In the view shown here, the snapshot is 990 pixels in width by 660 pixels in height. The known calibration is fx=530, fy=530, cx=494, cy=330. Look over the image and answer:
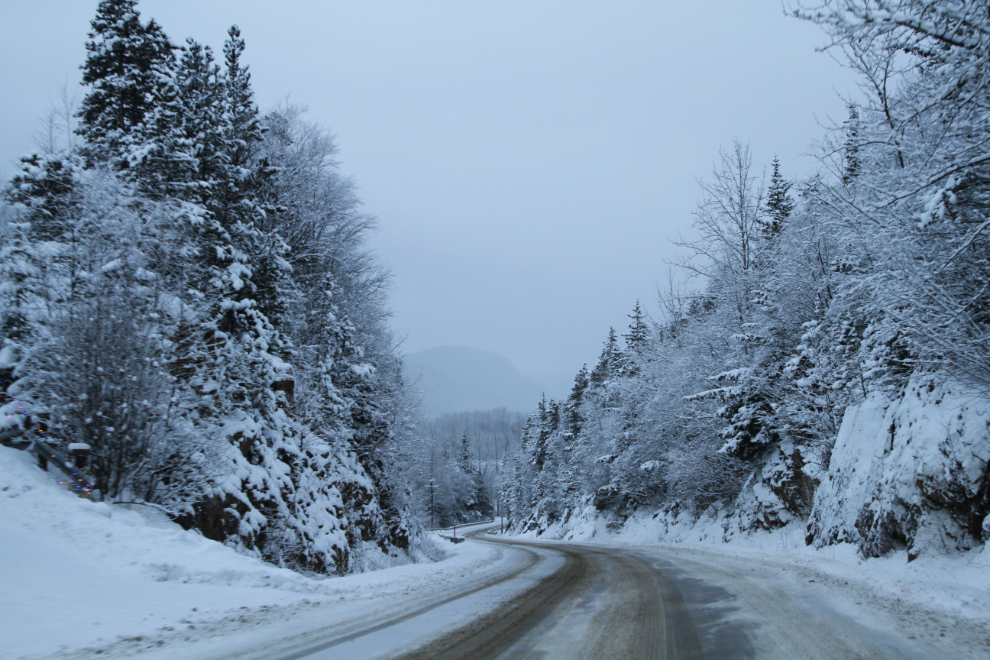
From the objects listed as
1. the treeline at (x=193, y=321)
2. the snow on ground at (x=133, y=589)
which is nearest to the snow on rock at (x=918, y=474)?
the snow on ground at (x=133, y=589)

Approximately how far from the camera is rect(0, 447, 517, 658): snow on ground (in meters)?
4.55

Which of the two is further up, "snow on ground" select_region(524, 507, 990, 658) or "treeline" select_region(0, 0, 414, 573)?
"treeline" select_region(0, 0, 414, 573)

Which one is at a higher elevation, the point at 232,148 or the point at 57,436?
the point at 232,148

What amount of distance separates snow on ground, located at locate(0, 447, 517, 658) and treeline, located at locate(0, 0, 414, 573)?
1.20m

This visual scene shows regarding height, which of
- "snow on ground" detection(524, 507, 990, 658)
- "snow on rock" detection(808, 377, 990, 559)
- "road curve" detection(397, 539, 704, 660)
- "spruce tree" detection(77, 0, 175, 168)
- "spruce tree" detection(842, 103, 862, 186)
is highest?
"spruce tree" detection(77, 0, 175, 168)

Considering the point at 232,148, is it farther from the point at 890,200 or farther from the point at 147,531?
the point at 890,200

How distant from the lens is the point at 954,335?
7633 millimetres

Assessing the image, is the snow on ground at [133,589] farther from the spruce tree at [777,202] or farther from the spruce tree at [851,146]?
the spruce tree at [777,202]

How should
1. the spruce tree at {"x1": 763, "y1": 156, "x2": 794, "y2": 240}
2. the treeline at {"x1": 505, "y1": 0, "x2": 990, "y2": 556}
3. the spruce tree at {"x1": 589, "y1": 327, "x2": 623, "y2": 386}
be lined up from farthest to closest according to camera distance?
the spruce tree at {"x1": 589, "y1": 327, "x2": 623, "y2": 386} → the spruce tree at {"x1": 763, "y1": 156, "x2": 794, "y2": 240} → the treeline at {"x1": 505, "y1": 0, "x2": 990, "y2": 556}

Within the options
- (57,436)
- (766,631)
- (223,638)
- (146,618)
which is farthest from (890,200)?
(57,436)

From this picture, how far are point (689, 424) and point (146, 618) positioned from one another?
2059 cm

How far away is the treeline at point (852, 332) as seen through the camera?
695 cm

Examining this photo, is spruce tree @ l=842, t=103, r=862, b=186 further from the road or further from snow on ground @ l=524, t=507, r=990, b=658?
the road

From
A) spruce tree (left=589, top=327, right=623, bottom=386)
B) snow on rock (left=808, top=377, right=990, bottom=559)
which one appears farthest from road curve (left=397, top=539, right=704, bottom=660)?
spruce tree (left=589, top=327, right=623, bottom=386)
